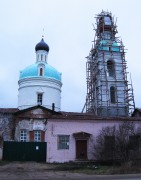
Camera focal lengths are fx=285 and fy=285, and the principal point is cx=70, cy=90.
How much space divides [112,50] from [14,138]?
18.7 metres

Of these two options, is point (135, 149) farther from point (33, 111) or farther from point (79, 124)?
point (33, 111)

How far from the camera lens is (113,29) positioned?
4269 centimetres

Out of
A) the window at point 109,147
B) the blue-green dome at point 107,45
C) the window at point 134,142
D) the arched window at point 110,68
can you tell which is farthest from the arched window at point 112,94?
the window at point 109,147

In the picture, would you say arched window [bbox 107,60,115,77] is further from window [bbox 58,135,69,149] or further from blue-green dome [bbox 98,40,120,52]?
window [bbox 58,135,69,149]

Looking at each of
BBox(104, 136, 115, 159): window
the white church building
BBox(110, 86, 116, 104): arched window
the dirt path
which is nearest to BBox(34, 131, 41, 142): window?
the white church building

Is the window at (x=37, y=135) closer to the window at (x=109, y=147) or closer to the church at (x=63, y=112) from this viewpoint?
the church at (x=63, y=112)

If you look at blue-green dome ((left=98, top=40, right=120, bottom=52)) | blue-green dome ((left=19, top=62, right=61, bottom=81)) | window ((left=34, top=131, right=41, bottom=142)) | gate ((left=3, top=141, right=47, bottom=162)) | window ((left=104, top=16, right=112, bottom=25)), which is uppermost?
window ((left=104, top=16, right=112, bottom=25))

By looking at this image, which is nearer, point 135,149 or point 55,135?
point 135,149

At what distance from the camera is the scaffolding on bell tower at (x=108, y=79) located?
37188mm

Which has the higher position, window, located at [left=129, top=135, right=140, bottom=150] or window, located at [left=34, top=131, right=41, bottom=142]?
window, located at [left=34, top=131, right=41, bottom=142]

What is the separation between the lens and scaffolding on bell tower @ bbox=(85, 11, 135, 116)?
37.2 metres

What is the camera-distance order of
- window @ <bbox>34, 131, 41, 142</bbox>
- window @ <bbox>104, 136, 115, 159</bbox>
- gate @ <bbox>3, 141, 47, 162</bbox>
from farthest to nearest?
window @ <bbox>34, 131, 41, 142</bbox> → gate @ <bbox>3, 141, 47, 162</bbox> → window @ <bbox>104, 136, 115, 159</bbox>

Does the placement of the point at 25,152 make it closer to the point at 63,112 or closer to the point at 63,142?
the point at 63,142

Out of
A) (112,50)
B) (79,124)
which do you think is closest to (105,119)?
(79,124)
